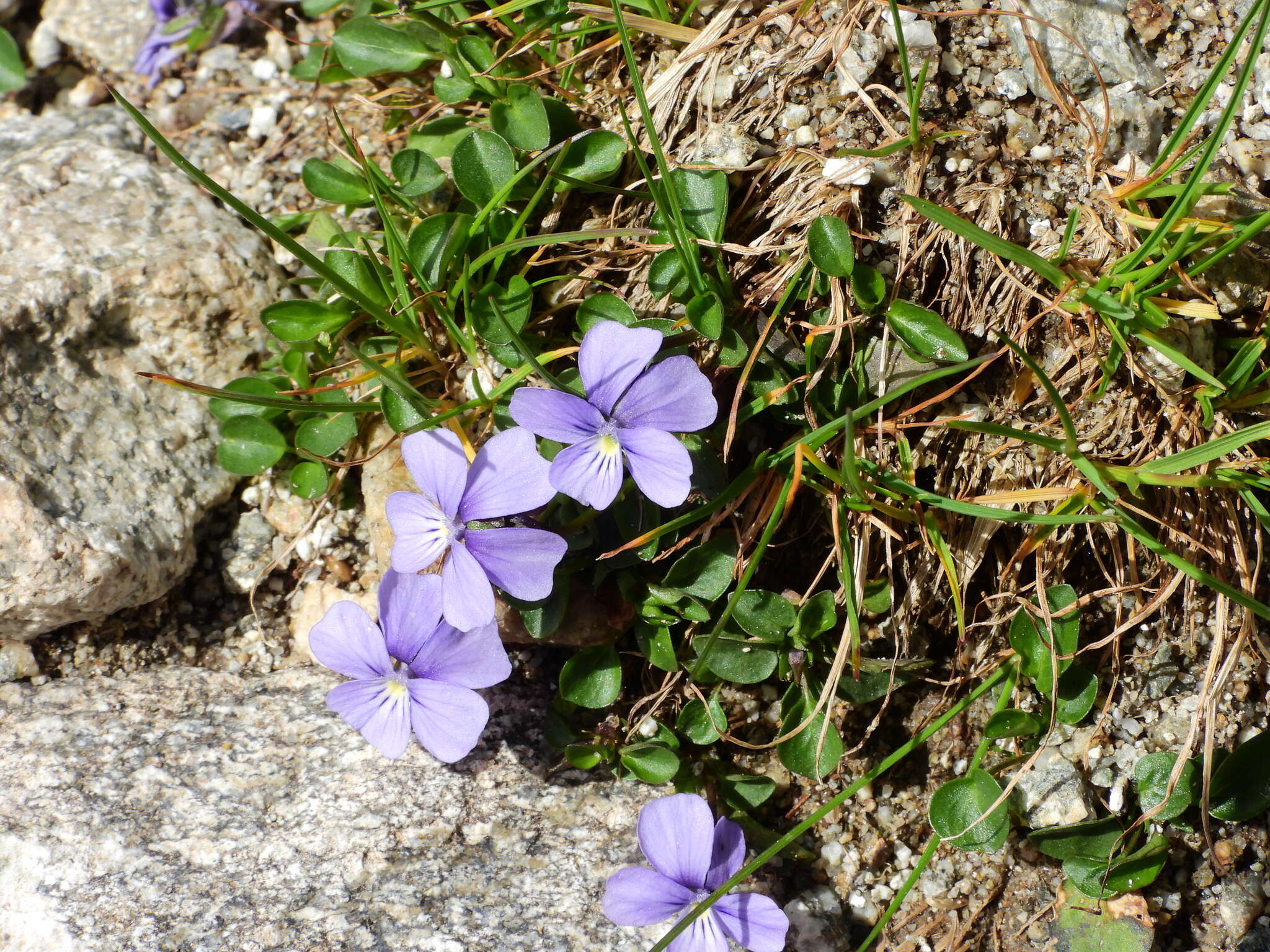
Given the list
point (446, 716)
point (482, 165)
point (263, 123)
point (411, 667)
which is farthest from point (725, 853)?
point (263, 123)

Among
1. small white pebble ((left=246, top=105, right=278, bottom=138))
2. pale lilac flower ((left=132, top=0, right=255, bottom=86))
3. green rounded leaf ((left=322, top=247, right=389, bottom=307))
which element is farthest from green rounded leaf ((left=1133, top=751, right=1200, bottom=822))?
pale lilac flower ((left=132, top=0, right=255, bottom=86))

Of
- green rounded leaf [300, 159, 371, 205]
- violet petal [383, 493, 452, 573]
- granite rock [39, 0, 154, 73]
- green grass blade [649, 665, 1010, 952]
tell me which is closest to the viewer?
green grass blade [649, 665, 1010, 952]

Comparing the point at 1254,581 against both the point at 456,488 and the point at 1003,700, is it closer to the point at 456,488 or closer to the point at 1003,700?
the point at 1003,700

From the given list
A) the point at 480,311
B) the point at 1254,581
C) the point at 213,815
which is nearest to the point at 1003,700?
the point at 1254,581

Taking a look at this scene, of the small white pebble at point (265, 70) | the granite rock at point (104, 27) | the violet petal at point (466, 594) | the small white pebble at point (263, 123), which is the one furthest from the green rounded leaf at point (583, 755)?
the granite rock at point (104, 27)

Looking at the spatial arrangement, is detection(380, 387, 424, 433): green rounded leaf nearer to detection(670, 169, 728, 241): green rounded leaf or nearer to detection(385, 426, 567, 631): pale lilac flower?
detection(385, 426, 567, 631): pale lilac flower

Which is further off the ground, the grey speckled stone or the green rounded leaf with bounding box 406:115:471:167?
the green rounded leaf with bounding box 406:115:471:167

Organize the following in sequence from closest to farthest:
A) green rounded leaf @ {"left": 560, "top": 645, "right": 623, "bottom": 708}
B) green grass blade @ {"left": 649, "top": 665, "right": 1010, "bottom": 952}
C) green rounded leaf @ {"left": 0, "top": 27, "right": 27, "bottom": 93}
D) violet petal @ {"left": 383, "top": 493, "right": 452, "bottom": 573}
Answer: green grass blade @ {"left": 649, "top": 665, "right": 1010, "bottom": 952}, violet petal @ {"left": 383, "top": 493, "right": 452, "bottom": 573}, green rounded leaf @ {"left": 560, "top": 645, "right": 623, "bottom": 708}, green rounded leaf @ {"left": 0, "top": 27, "right": 27, "bottom": 93}
